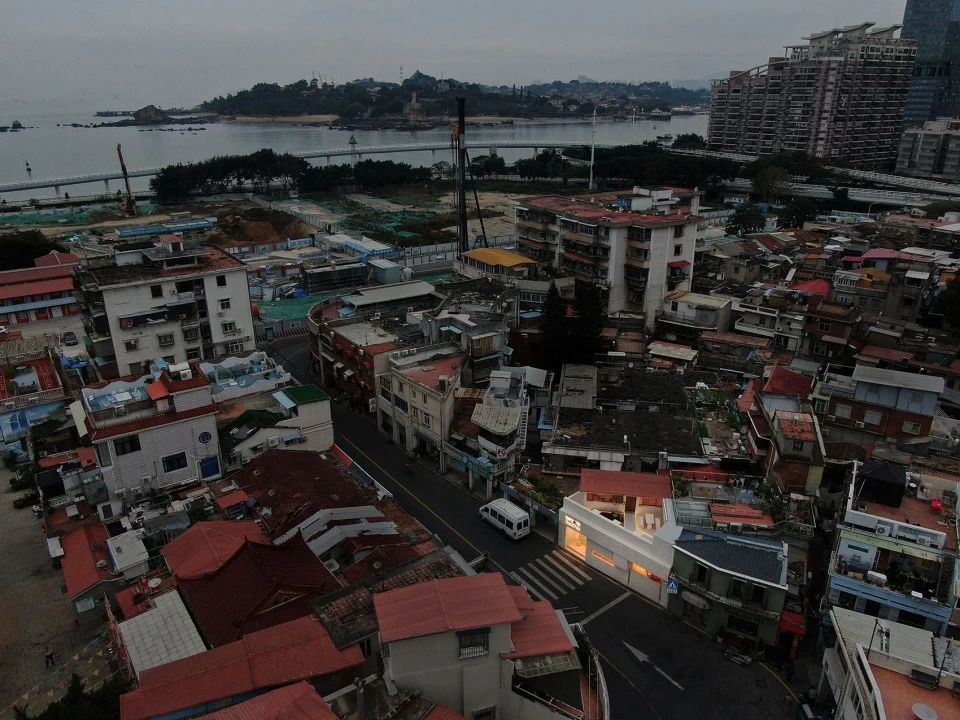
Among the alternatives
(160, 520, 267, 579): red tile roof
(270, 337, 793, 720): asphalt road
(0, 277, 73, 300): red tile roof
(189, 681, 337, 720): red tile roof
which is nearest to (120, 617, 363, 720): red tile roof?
(189, 681, 337, 720): red tile roof

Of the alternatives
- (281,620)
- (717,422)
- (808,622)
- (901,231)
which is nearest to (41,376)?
(281,620)

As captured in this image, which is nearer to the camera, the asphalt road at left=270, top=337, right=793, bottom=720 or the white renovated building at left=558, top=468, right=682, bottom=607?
the asphalt road at left=270, top=337, right=793, bottom=720

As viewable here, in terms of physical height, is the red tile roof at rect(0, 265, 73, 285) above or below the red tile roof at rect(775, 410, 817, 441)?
above

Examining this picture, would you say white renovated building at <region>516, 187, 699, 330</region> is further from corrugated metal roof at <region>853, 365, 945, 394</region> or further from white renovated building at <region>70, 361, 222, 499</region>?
white renovated building at <region>70, 361, 222, 499</region>

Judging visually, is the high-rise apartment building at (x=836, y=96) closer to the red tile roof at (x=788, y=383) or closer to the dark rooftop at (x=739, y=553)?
the red tile roof at (x=788, y=383)

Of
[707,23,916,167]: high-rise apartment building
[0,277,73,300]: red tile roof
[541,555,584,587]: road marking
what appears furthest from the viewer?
[707,23,916,167]: high-rise apartment building

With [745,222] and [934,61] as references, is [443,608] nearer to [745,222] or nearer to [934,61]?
[745,222]

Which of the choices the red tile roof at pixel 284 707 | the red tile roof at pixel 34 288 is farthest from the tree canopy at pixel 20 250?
the red tile roof at pixel 284 707
